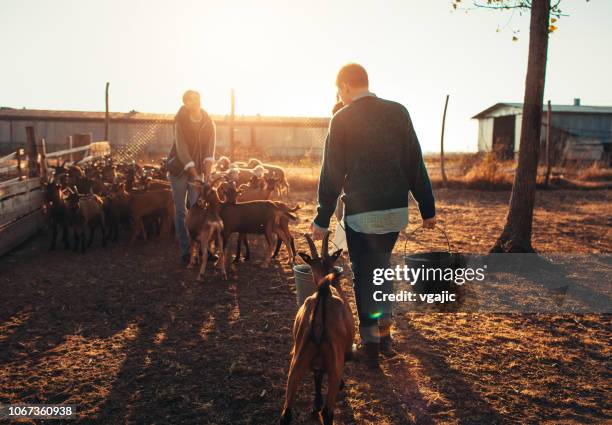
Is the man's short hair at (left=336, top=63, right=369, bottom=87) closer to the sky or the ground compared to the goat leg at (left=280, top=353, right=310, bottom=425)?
closer to the sky

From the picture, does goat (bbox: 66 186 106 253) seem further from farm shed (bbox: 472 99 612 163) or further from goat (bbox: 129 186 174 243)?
farm shed (bbox: 472 99 612 163)

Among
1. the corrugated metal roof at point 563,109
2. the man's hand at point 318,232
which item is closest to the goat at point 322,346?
the man's hand at point 318,232

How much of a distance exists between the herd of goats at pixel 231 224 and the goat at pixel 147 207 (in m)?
0.02

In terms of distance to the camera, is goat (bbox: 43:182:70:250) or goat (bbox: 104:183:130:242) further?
goat (bbox: 104:183:130:242)

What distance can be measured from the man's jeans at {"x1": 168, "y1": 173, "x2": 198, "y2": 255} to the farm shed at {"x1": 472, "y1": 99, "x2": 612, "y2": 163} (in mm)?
30667

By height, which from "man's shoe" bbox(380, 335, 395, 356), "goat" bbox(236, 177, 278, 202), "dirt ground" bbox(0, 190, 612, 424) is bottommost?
"dirt ground" bbox(0, 190, 612, 424)

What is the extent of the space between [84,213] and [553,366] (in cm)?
833

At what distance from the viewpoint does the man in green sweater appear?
169 inches

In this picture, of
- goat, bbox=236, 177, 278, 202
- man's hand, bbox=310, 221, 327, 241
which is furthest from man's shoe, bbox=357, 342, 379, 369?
goat, bbox=236, 177, 278, 202

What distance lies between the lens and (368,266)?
4449 millimetres

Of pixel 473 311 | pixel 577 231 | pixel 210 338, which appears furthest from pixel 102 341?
pixel 577 231

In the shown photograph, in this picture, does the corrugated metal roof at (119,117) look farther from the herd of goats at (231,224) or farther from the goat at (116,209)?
the goat at (116,209)

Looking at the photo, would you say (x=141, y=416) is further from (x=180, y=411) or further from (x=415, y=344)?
(x=415, y=344)

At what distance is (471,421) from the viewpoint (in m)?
3.82
